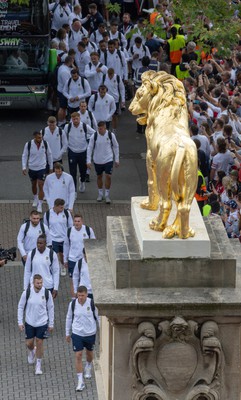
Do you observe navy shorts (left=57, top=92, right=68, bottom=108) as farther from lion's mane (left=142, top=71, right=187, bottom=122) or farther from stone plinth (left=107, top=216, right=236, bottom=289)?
stone plinth (left=107, top=216, right=236, bottom=289)

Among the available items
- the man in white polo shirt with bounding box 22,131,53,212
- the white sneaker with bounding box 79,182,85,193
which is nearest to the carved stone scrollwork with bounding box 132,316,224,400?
the man in white polo shirt with bounding box 22,131,53,212

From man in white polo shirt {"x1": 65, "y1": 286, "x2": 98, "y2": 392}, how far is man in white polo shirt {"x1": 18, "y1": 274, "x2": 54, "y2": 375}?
0.62 m

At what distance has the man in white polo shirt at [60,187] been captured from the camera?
26344 mm

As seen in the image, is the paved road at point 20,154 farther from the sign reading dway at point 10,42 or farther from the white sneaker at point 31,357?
the white sneaker at point 31,357

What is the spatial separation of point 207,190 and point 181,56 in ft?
31.9

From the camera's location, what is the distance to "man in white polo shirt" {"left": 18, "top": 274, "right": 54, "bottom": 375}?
21766 millimetres

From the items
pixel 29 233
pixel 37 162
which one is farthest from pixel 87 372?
pixel 37 162

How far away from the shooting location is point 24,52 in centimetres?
3403

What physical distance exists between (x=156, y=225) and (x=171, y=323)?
0.91 m

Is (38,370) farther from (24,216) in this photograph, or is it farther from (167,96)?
(167,96)

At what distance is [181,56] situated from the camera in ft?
116

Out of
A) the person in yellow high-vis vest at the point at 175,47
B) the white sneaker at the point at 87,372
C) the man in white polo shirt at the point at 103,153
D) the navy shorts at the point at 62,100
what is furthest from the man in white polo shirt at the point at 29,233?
the person in yellow high-vis vest at the point at 175,47

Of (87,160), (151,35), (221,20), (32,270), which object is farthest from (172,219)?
(151,35)

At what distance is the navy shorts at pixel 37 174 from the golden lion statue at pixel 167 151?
43.1 ft
